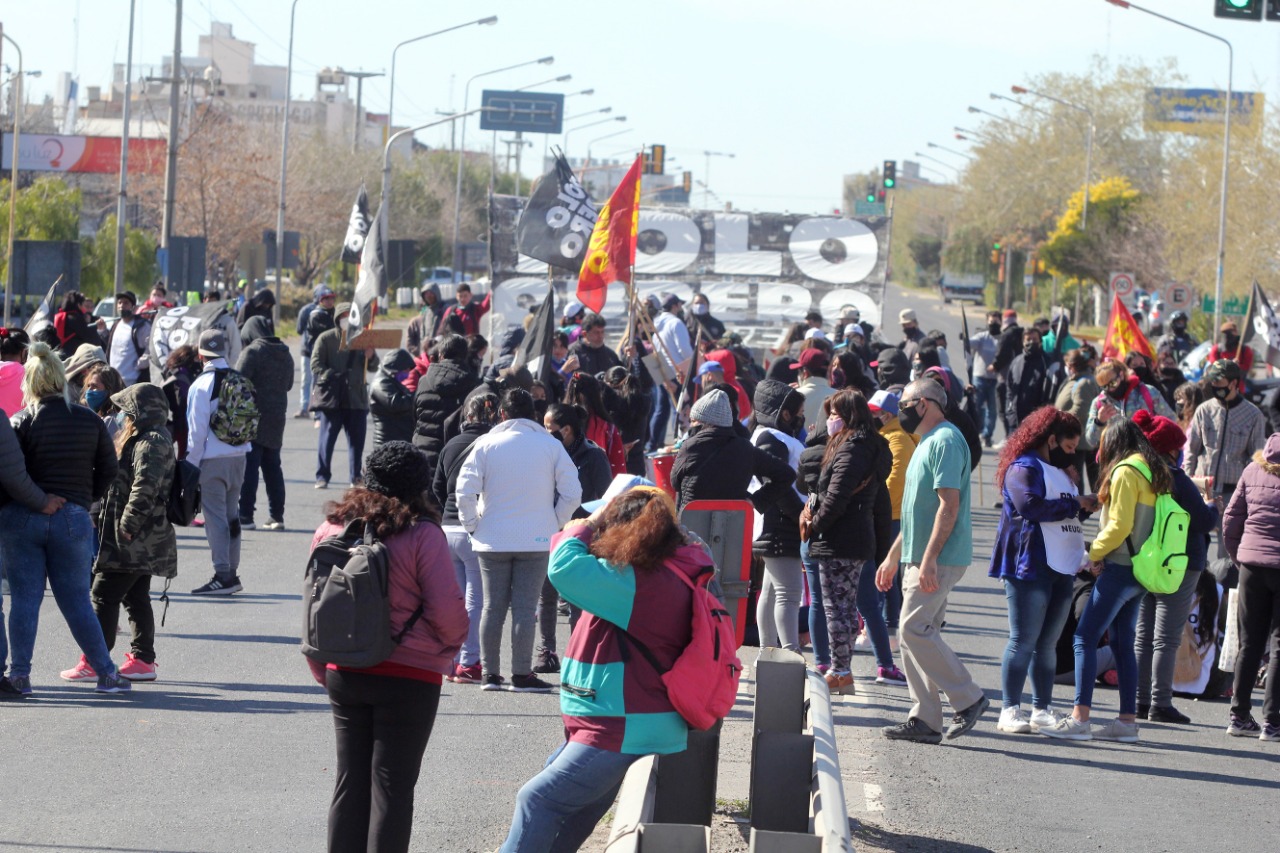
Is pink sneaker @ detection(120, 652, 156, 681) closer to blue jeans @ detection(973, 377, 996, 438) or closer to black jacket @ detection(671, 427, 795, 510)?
black jacket @ detection(671, 427, 795, 510)

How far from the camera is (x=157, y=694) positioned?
8.83 meters

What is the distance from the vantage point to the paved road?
6.64 metres

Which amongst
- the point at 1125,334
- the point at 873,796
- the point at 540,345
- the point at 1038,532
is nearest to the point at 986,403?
the point at 1125,334

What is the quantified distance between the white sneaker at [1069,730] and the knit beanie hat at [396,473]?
4379mm

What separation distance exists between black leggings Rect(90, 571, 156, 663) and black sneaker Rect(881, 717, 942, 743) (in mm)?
3918

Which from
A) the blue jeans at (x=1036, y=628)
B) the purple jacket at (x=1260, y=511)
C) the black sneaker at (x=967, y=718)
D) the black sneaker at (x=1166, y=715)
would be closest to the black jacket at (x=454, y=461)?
the black sneaker at (x=967, y=718)

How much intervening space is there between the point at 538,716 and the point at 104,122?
4172 inches

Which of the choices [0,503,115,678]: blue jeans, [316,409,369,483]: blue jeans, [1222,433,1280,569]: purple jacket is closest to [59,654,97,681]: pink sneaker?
[0,503,115,678]: blue jeans

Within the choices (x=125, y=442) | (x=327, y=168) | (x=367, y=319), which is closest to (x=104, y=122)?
(x=327, y=168)

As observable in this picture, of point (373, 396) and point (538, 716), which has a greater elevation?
point (373, 396)

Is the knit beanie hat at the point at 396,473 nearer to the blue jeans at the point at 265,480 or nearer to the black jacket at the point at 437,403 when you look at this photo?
the black jacket at the point at 437,403

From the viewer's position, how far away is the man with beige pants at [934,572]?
823 centimetres

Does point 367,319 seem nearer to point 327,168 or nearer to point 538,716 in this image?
point 538,716

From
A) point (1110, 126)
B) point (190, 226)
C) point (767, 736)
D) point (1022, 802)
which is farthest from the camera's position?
point (1110, 126)
